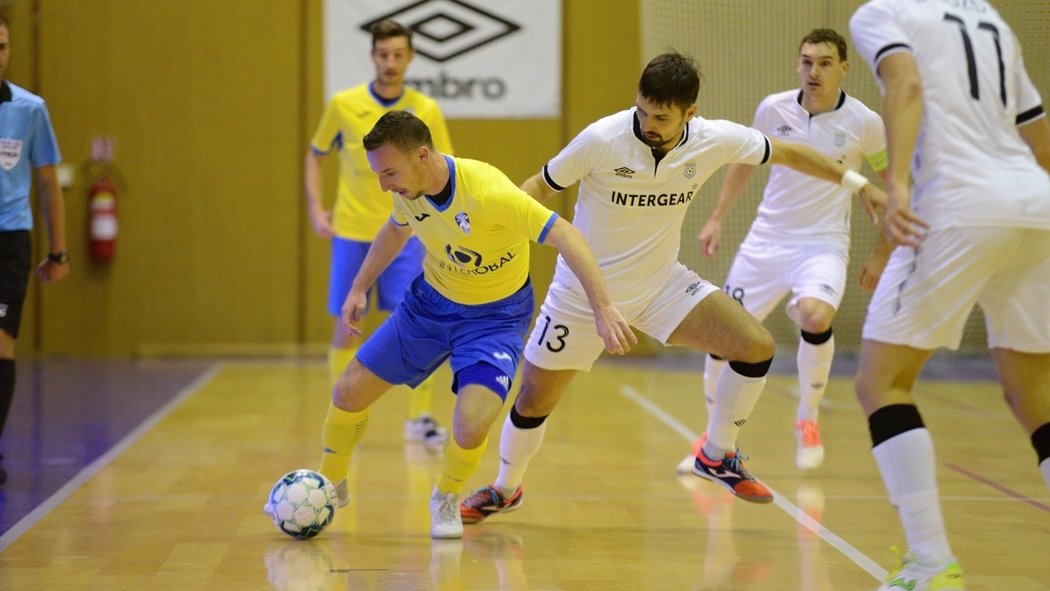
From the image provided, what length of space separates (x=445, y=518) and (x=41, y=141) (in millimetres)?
2740

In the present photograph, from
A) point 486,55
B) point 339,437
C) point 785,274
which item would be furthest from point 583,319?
point 486,55

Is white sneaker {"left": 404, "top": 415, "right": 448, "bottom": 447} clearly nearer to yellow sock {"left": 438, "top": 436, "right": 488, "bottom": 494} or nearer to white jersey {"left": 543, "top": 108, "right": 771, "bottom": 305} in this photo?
yellow sock {"left": 438, "top": 436, "right": 488, "bottom": 494}

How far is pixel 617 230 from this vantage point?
458cm

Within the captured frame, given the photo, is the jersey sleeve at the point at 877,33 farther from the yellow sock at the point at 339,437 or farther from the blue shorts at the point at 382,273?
the blue shorts at the point at 382,273

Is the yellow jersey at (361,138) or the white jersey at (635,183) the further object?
the yellow jersey at (361,138)

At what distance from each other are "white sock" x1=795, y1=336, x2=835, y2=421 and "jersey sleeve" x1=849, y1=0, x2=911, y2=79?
2.59m

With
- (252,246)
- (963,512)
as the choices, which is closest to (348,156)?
(963,512)

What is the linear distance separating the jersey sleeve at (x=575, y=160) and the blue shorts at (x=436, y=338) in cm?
53

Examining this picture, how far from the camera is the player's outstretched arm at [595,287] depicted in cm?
376

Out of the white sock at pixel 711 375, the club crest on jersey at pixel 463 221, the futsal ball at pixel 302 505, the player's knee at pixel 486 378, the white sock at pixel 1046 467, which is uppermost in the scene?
the club crest on jersey at pixel 463 221

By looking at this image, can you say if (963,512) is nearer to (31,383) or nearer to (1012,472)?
(1012,472)

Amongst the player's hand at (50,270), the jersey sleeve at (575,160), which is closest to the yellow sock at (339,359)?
the player's hand at (50,270)

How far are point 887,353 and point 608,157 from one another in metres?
1.43

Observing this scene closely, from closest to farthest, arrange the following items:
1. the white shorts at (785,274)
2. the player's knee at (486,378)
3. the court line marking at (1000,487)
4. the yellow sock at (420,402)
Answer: the player's knee at (486,378) → the court line marking at (1000,487) → the white shorts at (785,274) → the yellow sock at (420,402)
